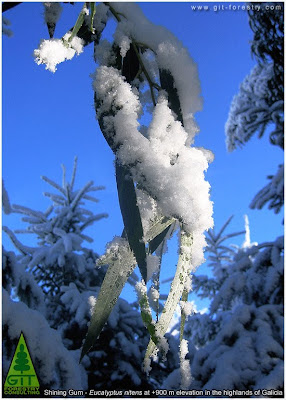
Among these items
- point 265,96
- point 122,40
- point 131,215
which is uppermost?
point 265,96

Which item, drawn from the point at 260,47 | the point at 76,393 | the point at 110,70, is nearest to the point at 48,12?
the point at 110,70

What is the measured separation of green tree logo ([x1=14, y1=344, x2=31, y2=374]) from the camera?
1605 millimetres

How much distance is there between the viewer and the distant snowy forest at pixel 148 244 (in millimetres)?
538

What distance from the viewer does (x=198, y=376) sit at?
2.50 meters

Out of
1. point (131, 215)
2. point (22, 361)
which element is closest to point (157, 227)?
point (131, 215)

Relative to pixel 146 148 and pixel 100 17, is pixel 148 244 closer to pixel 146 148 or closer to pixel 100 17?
pixel 146 148

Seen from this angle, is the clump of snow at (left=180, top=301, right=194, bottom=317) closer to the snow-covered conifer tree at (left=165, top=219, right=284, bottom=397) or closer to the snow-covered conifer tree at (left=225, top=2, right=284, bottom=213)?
the snow-covered conifer tree at (left=165, top=219, right=284, bottom=397)

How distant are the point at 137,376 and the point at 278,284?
1.66m

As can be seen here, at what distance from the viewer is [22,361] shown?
1.62 meters

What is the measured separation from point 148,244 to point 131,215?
91mm

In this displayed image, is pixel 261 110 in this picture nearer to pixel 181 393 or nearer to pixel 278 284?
pixel 278 284

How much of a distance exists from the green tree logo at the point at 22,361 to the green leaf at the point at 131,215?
4.52 feet

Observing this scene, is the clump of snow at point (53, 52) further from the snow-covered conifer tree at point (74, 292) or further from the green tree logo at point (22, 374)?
the snow-covered conifer tree at point (74, 292)

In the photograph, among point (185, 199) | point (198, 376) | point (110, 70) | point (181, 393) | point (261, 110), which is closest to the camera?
point (185, 199)
